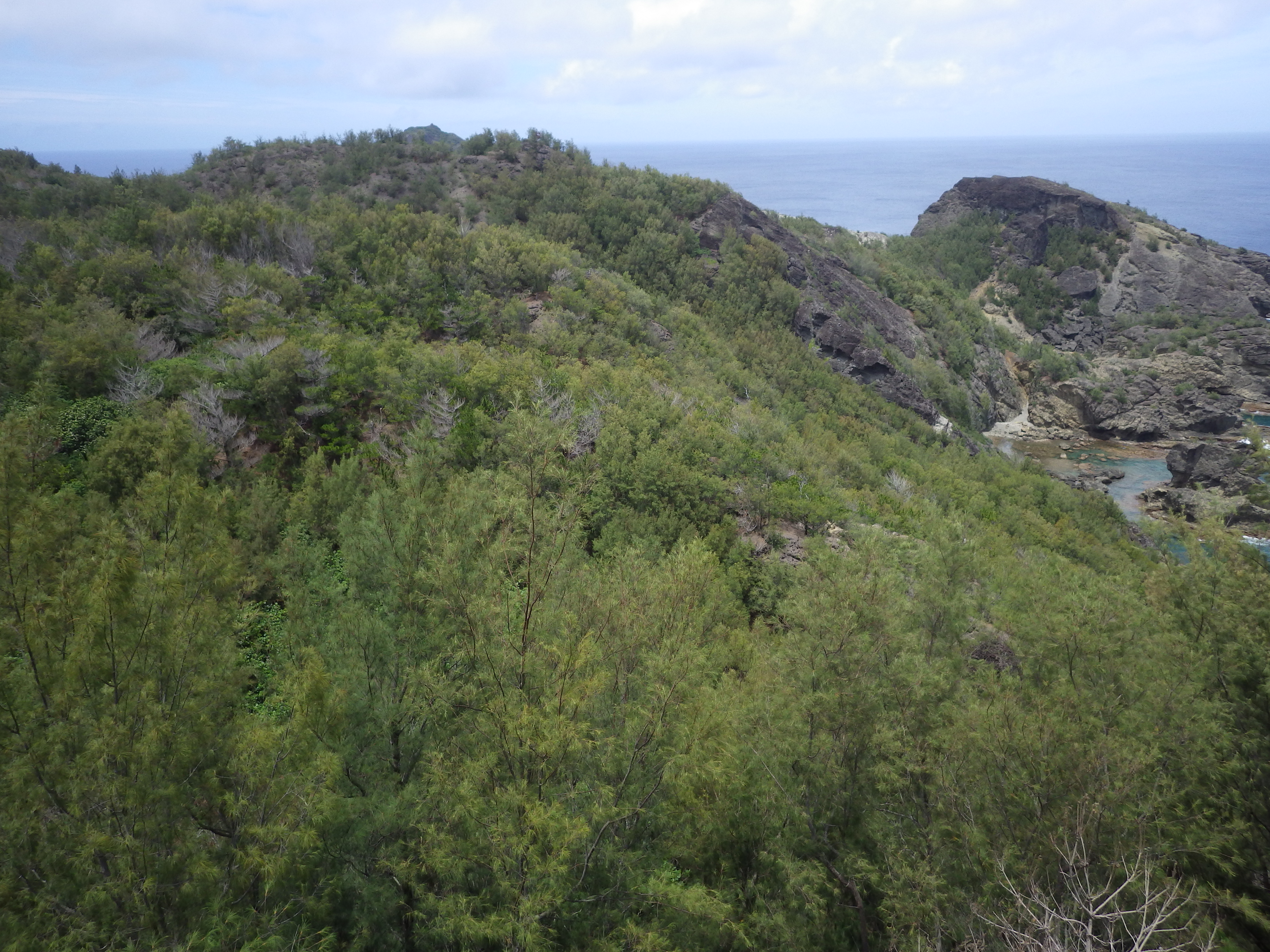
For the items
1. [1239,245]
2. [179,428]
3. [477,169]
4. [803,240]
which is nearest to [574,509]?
[179,428]

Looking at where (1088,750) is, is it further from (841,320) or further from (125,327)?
(841,320)

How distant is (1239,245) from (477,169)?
138913 millimetres

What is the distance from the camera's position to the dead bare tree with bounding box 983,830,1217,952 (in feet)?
16.1

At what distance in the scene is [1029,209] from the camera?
94.5 metres

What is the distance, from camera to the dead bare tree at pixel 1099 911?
4918mm

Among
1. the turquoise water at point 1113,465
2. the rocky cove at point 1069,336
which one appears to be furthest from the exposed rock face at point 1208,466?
the turquoise water at point 1113,465

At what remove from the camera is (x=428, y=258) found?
33219 mm

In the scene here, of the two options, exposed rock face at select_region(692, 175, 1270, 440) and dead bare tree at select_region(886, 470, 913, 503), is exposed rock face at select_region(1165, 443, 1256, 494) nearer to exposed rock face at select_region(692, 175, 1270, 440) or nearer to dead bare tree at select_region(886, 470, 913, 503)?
exposed rock face at select_region(692, 175, 1270, 440)

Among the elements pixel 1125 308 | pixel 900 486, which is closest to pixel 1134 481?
pixel 900 486

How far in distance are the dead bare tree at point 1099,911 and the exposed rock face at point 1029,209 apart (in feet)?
342

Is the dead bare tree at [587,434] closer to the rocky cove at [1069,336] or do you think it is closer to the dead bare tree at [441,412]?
the dead bare tree at [441,412]

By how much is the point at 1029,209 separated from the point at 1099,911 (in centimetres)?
11303

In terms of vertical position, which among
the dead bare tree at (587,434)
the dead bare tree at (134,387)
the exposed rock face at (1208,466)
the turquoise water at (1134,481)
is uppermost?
the dead bare tree at (134,387)

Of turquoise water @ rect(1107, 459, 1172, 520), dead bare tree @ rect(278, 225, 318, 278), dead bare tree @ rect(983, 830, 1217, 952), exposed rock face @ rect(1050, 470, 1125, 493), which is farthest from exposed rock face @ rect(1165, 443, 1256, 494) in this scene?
dead bare tree @ rect(278, 225, 318, 278)
